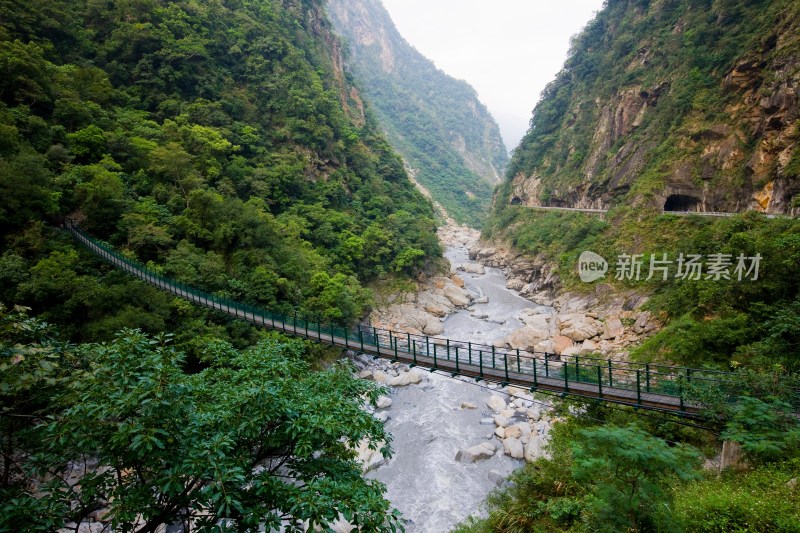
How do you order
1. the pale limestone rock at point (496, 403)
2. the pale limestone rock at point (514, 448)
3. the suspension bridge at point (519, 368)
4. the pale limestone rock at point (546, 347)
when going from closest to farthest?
the suspension bridge at point (519, 368), the pale limestone rock at point (514, 448), the pale limestone rock at point (496, 403), the pale limestone rock at point (546, 347)

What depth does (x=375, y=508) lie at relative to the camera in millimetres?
3475

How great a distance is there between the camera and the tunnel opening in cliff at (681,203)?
2205 cm

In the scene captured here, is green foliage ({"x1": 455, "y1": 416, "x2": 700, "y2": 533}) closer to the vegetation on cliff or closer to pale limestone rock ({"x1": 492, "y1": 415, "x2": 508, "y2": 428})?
the vegetation on cliff

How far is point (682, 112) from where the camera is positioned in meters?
24.3

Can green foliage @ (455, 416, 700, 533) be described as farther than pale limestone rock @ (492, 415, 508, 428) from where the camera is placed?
No

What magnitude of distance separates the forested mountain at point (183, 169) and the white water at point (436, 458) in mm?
6130

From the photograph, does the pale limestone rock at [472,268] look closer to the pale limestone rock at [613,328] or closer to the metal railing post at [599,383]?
the pale limestone rock at [613,328]

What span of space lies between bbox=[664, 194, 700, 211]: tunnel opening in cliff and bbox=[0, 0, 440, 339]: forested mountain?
15.9m

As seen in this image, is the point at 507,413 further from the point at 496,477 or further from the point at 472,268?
the point at 472,268

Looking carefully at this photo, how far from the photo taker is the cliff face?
1762 cm

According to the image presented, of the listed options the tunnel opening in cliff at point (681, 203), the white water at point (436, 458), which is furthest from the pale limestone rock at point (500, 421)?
the tunnel opening in cliff at point (681, 203)

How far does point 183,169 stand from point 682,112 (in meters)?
30.7

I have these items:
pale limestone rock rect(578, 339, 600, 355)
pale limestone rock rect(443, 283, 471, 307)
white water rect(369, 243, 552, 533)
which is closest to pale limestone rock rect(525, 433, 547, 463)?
white water rect(369, 243, 552, 533)

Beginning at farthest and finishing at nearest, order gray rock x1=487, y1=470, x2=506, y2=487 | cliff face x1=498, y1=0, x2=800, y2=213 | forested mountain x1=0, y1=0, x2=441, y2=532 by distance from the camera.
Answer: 1. cliff face x1=498, y1=0, x2=800, y2=213
2. gray rock x1=487, y1=470, x2=506, y2=487
3. forested mountain x1=0, y1=0, x2=441, y2=532
